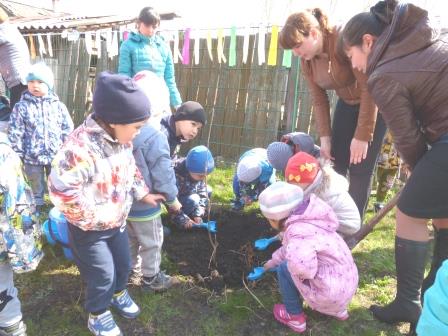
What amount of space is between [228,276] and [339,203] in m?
0.92

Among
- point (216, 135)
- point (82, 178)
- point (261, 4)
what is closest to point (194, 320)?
point (82, 178)

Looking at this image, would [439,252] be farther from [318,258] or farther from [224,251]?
[224,251]

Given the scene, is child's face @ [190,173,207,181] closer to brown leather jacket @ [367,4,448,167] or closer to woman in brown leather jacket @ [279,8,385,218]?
woman in brown leather jacket @ [279,8,385,218]

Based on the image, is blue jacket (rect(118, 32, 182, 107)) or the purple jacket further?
blue jacket (rect(118, 32, 182, 107))

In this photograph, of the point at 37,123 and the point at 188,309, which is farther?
the point at 37,123

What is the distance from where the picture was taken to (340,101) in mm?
2973

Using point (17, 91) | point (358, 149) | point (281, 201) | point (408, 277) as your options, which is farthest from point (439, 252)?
point (17, 91)

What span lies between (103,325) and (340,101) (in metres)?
2.21

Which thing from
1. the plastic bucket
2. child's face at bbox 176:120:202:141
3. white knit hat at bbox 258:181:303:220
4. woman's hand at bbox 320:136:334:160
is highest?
child's face at bbox 176:120:202:141

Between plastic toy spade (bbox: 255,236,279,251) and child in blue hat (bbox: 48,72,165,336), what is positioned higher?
child in blue hat (bbox: 48,72,165,336)

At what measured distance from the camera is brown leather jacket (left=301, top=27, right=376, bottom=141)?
260cm

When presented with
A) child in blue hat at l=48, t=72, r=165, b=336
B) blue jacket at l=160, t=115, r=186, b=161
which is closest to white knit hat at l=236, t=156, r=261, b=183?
blue jacket at l=160, t=115, r=186, b=161

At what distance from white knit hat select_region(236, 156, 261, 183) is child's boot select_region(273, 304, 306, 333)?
57.7 inches

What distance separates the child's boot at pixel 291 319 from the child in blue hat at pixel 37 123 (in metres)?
2.57
